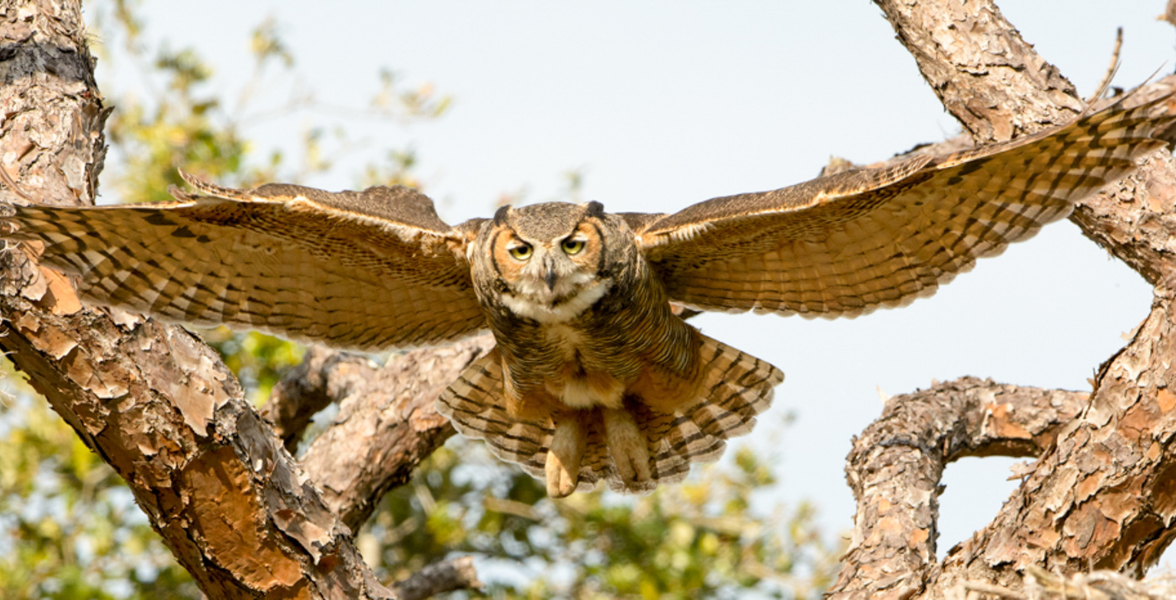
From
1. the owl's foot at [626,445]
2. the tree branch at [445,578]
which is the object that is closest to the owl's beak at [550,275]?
the owl's foot at [626,445]

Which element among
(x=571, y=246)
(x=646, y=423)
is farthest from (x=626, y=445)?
(x=571, y=246)

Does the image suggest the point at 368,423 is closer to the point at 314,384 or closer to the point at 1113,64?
the point at 314,384

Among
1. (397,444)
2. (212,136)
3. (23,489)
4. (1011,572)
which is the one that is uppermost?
(212,136)

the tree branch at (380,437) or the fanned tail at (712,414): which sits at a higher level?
the tree branch at (380,437)

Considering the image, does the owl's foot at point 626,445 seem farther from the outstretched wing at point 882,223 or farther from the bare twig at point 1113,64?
the bare twig at point 1113,64

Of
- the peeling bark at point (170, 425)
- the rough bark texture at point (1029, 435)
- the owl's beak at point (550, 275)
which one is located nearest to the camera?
the rough bark texture at point (1029, 435)

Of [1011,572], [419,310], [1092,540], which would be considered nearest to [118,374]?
[419,310]

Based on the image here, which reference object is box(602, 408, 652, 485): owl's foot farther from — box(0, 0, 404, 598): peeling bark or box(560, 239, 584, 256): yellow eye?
box(0, 0, 404, 598): peeling bark

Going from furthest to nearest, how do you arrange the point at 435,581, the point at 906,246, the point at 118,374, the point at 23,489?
1. the point at 23,489
2. the point at 435,581
3. the point at 906,246
4. the point at 118,374

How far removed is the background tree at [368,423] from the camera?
3000 mm

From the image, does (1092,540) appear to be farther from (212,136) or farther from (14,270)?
(212,136)

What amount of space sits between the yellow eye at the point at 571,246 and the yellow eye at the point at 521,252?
13cm

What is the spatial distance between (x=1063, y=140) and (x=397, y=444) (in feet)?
10.9

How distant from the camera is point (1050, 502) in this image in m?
3.00
